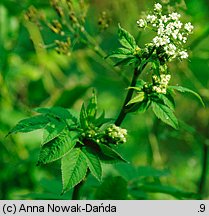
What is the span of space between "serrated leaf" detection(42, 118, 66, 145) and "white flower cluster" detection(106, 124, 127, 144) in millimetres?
150

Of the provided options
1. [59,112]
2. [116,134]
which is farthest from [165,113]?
[59,112]

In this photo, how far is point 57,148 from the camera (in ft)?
5.72

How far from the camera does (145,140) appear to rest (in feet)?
12.0

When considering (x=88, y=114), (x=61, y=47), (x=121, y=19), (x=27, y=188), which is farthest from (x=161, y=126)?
(x=88, y=114)

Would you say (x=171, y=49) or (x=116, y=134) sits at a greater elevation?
(x=171, y=49)

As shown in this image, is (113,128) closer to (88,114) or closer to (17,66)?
(88,114)

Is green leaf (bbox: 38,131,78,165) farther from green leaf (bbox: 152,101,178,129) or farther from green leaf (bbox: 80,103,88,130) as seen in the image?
green leaf (bbox: 152,101,178,129)

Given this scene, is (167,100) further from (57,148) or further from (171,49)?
(57,148)

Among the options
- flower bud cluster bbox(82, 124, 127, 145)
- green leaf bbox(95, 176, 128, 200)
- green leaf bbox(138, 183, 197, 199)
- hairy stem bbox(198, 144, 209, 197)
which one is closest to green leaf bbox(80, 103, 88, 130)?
flower bud cluster bbox(82, 124, 127, 145)

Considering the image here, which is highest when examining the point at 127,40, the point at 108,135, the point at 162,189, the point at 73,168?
the point at 127,40

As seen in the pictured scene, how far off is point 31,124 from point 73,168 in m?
0.20

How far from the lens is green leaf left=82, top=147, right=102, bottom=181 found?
1738mm

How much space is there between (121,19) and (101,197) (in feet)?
4.33

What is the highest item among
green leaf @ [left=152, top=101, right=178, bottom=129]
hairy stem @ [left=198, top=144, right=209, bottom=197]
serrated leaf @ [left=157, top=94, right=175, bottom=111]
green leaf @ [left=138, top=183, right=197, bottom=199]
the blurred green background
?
the blurred green background
